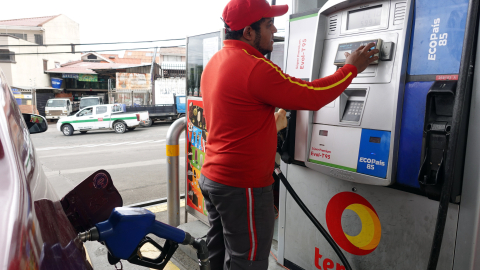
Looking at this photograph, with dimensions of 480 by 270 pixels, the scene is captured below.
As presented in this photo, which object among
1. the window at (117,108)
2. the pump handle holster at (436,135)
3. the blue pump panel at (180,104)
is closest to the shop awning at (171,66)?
the blue pump panel at (180,104)

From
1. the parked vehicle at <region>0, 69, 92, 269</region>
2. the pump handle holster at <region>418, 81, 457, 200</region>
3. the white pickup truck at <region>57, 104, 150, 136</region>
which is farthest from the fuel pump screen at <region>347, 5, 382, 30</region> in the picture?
the white pickup truck at <region>57, 104, 150, 136</region>

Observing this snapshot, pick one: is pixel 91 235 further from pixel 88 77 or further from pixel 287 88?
pixel 88 77

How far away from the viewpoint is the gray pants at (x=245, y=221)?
1749 millimetres

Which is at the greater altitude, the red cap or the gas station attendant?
the red cap

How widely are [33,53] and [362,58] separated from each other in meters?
29.6

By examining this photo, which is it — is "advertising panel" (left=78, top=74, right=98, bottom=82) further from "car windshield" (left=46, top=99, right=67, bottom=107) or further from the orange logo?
the orange logo

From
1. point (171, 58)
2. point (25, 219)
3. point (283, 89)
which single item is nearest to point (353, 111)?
point (283, 89)

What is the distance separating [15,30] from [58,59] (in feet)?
13.3

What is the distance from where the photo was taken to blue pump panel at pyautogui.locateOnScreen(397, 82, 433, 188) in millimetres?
1733

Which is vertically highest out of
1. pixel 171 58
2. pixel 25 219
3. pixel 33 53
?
pixel 171 58

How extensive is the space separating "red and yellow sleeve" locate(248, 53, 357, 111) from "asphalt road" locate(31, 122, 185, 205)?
422 cm

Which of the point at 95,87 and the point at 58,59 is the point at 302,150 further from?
the point at 58,59

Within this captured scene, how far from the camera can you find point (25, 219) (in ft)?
2.64

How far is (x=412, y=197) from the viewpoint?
187 cm
